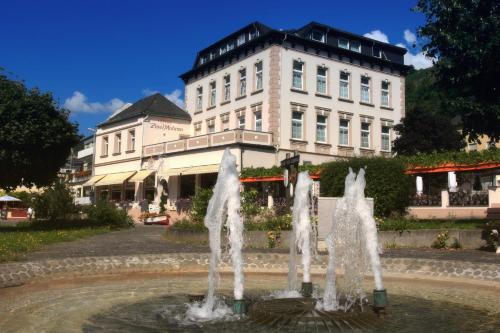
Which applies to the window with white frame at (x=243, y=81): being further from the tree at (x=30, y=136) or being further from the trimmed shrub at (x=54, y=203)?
the tree at (x=30, y=136)

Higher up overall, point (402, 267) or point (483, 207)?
point (483, 207)

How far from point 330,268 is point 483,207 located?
16.4 meters

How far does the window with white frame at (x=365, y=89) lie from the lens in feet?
131

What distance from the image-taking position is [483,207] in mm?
20734

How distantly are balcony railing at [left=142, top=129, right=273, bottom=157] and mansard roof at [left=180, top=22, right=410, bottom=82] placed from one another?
673cm

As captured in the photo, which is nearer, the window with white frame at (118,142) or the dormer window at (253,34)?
the dormer window at (253,34)

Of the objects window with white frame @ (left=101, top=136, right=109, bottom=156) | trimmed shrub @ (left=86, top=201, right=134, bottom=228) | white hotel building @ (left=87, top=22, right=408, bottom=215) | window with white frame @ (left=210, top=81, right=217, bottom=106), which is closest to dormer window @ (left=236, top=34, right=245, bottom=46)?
white hotel building @ (left=87, top=22, right=408, bottom=215)

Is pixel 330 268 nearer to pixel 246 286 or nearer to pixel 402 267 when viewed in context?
pixel 246 286

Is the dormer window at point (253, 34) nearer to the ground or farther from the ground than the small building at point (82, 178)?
farther from the ground

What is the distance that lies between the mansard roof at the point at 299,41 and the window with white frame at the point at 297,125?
504 centimetres

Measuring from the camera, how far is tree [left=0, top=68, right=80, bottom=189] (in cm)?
2097

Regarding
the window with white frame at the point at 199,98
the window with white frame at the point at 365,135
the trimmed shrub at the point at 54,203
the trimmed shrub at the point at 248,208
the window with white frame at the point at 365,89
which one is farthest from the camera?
the window with white frame at the point at 199,98

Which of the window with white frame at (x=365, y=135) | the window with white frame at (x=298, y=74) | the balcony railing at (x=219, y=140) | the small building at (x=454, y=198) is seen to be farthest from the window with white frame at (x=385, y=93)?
the small building at (x=454, y=198)

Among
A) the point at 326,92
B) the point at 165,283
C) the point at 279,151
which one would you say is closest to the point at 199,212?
the point at 165,283
